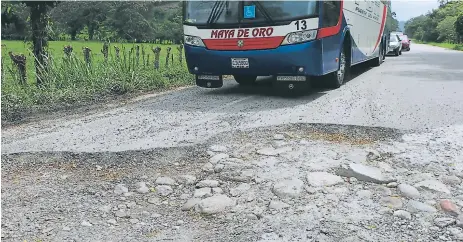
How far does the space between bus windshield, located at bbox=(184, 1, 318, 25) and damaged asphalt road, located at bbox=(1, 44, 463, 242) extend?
77.6 inches

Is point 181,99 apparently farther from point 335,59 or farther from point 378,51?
point 378,51

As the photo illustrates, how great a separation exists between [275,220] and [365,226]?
602 mm

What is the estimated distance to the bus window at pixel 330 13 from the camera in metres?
7.79

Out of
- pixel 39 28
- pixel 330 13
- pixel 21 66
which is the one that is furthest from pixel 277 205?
pixel 39 28

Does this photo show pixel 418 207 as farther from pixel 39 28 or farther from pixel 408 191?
pixel 39 28

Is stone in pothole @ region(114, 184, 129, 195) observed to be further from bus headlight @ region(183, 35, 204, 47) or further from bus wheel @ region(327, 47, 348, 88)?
bus wheel @ region(327, 47, 348, 88)

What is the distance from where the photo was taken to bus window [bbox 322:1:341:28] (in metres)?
7.79

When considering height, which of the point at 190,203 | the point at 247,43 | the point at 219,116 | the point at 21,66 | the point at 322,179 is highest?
the point at 247,43

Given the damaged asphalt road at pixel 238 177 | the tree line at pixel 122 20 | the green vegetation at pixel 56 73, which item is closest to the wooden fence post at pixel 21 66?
the green vegetation at pixel 56 73

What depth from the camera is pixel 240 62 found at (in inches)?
313

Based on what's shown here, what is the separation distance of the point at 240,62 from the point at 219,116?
193 cm

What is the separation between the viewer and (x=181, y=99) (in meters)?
8.09

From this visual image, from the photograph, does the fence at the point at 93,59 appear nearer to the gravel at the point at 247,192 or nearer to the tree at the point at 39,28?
the tree at the point at 39,28

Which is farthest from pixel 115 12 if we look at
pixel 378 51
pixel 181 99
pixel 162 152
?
pixel 162 152
